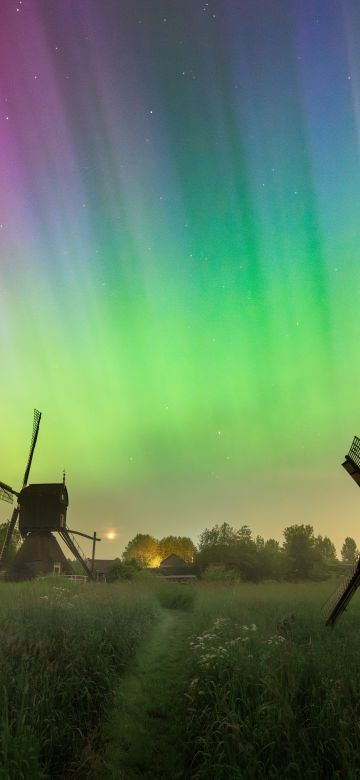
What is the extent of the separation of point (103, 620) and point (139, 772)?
7499 mm

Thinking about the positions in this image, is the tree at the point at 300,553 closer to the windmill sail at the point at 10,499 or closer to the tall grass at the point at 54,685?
the windmill sail at the point at 10,499

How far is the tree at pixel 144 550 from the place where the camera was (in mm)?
114344

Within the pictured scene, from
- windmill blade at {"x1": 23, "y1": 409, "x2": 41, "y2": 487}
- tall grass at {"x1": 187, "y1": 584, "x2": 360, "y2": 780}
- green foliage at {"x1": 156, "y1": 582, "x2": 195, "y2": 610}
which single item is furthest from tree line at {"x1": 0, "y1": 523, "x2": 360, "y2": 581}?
tall grass at {"x1": 187, "y1": 584, "x2": 360, "y2": 780}

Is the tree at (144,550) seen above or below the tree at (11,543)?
below

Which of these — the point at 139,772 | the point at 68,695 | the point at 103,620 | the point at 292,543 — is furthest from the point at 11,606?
the point at 292,543

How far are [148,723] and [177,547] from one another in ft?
377

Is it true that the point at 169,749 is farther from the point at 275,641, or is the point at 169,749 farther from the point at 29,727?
the point at 275,641

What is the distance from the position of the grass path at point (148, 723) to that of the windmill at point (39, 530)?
107 feet

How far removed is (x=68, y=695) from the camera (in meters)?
7.96

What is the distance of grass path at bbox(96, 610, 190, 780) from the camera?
21.1ft

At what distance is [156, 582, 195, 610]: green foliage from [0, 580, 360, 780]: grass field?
16915mm

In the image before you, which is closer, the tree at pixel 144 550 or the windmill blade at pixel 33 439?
the windmill blade at pixel 33 439

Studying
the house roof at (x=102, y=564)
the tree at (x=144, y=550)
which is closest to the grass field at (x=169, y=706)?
the house roof at (x=102, y=564)

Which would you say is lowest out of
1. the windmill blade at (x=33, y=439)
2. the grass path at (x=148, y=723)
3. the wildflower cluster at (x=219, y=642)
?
the grass path at (x=148, y=723)
